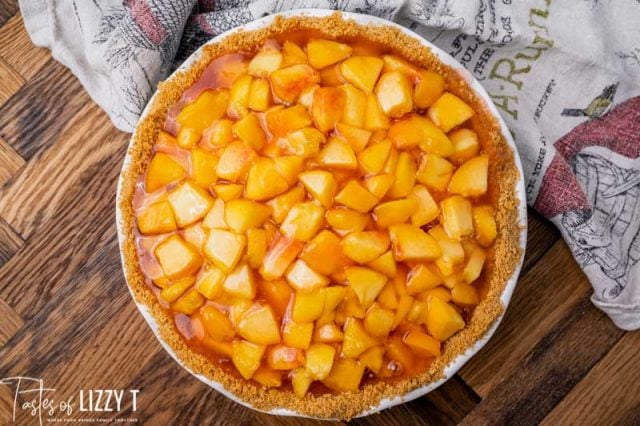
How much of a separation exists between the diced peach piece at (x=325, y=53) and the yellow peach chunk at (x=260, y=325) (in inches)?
16.8

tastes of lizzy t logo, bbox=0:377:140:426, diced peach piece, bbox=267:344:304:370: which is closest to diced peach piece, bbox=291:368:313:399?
diced peach piece, bbox=267:344:304:370

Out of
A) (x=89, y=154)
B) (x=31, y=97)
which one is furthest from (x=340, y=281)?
(x=31, y=97)

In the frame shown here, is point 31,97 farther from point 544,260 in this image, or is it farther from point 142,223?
point 544,260

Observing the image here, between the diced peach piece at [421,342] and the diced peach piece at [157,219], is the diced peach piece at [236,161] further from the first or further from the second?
the diced peach piece at [421,342]

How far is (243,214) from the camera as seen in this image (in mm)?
1209

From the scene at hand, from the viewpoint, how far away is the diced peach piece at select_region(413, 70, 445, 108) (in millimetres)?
1258

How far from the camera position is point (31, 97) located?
5.15ft

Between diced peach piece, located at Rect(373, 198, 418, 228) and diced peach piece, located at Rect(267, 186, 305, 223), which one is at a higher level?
diced peach piece, located at Rect(267, 186, 305, 223)

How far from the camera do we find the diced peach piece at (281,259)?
48.2 inches

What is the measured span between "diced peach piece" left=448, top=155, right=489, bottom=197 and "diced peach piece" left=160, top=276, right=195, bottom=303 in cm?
47

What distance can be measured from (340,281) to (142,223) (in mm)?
360

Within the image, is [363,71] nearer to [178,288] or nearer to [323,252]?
Result: [323,252]

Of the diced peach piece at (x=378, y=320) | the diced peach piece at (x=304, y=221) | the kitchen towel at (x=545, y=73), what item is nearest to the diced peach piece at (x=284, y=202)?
the diced peach piece at (x=304, y=221)

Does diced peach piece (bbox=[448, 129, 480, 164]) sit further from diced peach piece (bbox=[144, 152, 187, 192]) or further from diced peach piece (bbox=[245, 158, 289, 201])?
diced peach piece (bbox=[144, 152, 187, 192])
